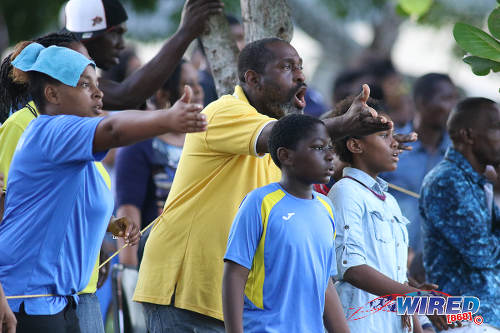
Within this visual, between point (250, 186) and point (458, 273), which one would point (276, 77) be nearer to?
point (250, 186)

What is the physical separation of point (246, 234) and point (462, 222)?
1.85m

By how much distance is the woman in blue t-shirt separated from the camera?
3.45 metres

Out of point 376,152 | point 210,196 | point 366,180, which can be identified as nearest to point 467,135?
point 376,152

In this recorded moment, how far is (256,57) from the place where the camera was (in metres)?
4.38

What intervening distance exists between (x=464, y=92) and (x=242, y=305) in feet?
45.0

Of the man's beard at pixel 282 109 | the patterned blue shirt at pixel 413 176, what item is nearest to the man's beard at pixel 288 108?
the man's beard at pixel 282 109

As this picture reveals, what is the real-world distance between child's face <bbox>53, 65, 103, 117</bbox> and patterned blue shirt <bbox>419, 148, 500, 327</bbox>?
7.79 feet

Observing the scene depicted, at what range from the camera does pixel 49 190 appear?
355 centimetres

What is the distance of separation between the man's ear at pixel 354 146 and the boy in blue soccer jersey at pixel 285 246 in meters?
0.78

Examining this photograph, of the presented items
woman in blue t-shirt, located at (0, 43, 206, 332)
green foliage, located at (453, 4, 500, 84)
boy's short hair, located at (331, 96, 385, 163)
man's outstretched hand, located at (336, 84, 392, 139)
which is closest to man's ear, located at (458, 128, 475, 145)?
boy's short hair, located at (331, 96, 385, 163)

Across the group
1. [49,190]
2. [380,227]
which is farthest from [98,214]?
[380,227]

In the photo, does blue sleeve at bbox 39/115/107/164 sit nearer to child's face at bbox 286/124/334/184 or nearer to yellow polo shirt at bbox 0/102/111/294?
yellow polo shirt at bbox 0/102/111/294

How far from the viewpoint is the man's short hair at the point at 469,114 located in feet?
17.8

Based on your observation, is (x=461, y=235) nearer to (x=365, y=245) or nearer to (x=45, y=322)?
(x=365, y=245)
